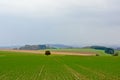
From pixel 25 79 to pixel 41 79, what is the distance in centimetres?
157

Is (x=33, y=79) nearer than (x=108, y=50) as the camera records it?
Yes

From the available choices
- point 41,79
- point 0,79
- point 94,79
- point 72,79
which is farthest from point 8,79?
point 94,79

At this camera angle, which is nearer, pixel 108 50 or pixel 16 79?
pixel 16 79

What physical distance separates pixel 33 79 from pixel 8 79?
2.37 metres

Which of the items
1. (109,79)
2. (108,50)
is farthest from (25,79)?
(108,50)

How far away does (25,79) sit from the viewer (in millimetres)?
29219

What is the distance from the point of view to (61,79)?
28906mm

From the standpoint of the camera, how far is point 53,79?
2883 cm

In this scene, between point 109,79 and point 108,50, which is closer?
point 109,79

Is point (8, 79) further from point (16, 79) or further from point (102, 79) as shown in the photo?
point (102, 79)

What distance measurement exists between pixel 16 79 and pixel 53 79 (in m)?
3.42

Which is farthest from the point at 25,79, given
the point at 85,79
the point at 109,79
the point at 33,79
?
the point at 109,79

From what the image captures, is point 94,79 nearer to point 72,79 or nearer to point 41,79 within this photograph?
point 72,79

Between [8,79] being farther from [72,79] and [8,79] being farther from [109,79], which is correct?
[109,79]
